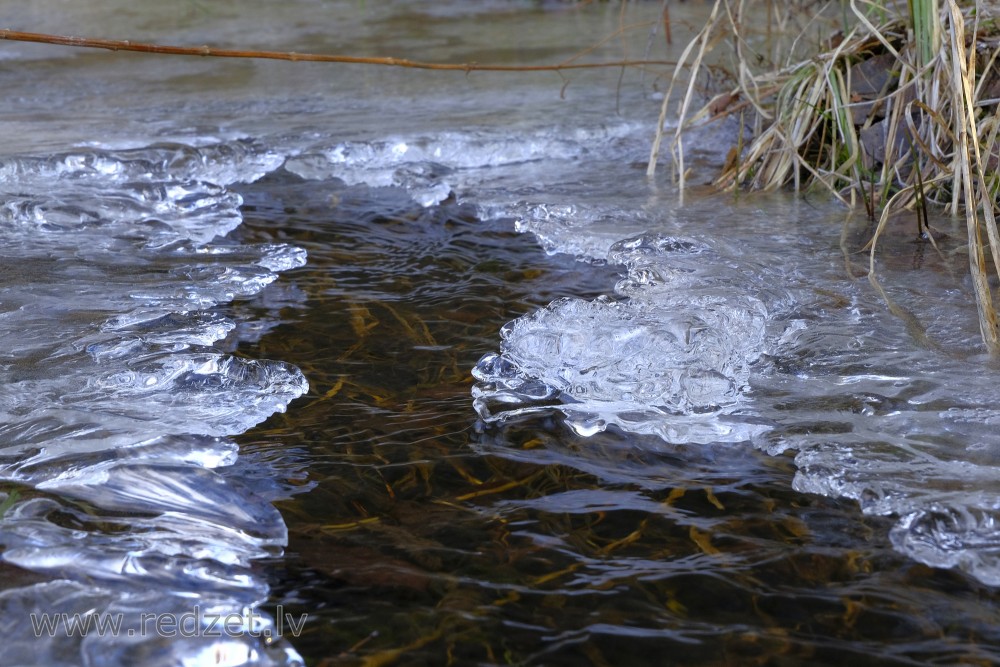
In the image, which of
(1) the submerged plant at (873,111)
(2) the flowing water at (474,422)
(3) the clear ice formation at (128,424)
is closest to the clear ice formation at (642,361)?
(2) the flowing water at (474,422)

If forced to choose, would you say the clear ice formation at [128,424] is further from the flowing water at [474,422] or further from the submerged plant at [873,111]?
the submerged plant at [873,111]

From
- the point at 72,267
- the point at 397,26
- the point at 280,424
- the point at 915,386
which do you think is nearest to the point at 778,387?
the point at 915,386

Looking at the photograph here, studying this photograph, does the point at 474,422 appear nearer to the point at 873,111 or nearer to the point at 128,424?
the point at 128,424

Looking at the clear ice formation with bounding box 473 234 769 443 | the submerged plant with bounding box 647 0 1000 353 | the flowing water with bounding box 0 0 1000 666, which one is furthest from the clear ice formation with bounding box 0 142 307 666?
the submerged plant with bounding box 647 0 1000 353

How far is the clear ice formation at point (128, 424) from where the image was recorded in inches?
43.3

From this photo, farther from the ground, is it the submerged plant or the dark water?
the submerged plant

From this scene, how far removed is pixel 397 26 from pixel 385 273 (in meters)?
4.06

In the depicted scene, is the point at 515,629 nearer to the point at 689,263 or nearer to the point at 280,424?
the point at 280,424

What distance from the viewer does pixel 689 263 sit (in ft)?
7.25

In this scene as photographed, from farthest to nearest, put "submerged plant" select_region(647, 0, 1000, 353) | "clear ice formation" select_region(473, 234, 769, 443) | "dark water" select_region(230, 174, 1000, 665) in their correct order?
"submerged plant" select_region(647, 0, 1000, 353)
"clear ice formation" select_region(473, 234, 769, 443)
"dark water" select_region(230, 174, 1000, 665)

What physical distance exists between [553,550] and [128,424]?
27.1 inches

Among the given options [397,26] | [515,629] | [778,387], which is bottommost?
[515,629]

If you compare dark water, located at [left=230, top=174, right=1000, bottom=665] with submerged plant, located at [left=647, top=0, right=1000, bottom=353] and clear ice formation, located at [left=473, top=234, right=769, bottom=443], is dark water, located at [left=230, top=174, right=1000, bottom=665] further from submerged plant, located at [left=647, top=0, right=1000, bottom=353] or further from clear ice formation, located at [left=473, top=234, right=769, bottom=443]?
submerged plant, located at [left=647, top=0, right=1000, bottom=353]

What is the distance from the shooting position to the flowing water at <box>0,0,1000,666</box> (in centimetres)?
110
